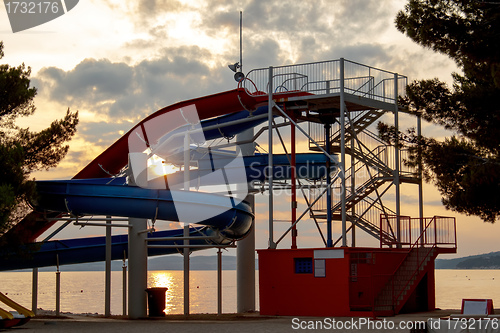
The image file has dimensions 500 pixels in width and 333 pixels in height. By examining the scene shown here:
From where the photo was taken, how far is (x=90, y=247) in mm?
32719

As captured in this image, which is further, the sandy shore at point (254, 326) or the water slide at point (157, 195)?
the water slide at point (157, 195)

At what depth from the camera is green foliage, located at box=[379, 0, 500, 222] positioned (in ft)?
70.9

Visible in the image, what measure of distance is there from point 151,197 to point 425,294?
12.0m

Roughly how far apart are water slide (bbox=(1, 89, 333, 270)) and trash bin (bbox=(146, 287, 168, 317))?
3154 millimetres

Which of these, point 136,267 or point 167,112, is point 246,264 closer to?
point 136,267

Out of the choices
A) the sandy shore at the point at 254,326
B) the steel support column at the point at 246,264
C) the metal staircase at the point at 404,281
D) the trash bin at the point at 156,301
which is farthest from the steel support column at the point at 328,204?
the steel support column at the point at 246,264

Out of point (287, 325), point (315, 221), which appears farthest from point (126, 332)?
point (315, 221)

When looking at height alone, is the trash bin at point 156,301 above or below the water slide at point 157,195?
below

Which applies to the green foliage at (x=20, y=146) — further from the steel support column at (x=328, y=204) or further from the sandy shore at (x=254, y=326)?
the steel support column at (x=328, y=204)

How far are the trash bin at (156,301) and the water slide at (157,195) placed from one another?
3.15 m

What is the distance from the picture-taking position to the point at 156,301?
27641 mm

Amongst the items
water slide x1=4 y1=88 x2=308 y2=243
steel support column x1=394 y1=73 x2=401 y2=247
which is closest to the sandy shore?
steel support column x1=394 y1=73 x2=401 y2=247

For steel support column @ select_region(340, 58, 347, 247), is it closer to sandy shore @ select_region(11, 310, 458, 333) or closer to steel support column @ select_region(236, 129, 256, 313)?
sandy shore @ select_region(11, 310, 458, 333)

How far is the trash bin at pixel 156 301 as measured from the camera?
27.6 m
